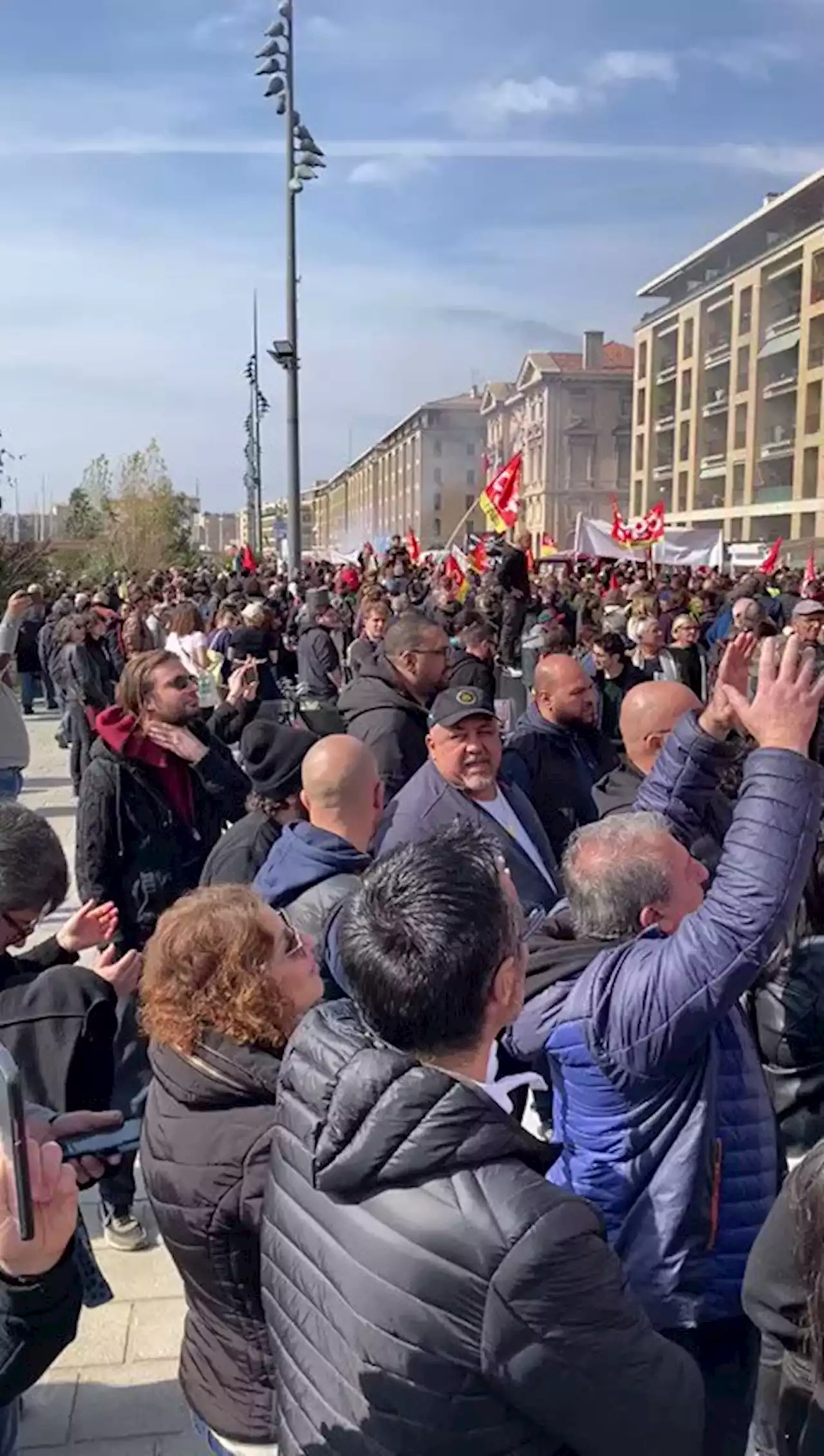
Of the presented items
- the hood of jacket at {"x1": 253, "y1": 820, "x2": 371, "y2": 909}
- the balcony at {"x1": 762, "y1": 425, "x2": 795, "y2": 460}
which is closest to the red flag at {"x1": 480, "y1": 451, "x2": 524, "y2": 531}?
the hood of jacket at {"x1": 253, "y1": 820, "x2": 371, "y2": 909}

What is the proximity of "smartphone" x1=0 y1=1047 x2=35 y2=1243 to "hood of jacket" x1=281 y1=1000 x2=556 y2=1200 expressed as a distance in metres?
0.40

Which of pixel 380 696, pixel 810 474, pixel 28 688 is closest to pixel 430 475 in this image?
pixel 810 474

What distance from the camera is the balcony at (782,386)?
55.0 m

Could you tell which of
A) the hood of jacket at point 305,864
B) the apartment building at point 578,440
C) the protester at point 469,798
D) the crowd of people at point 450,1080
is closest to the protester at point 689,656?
the crowd of people at point 450,1080

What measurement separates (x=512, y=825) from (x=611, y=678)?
3.68 metres

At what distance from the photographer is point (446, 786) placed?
3.97 meters

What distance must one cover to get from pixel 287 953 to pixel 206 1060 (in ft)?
0.89

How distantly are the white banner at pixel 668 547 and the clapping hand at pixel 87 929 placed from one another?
1776cm

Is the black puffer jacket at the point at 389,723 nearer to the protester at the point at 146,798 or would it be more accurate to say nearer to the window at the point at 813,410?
the protester at the point at 146,798

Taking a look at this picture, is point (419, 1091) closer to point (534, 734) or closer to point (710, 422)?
point (534, 734)

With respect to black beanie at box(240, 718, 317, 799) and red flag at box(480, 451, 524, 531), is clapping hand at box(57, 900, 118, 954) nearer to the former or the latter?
black beanie at box(240, 718, 317, 799)

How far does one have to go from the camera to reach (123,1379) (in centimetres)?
322

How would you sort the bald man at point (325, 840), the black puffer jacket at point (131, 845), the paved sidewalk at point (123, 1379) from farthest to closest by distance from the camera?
the black puffer jacket at point (131, 845)
the bald man at point (325, 840)
the paved sidewalk at point (123, 1379)

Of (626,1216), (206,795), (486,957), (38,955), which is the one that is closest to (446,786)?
(206,795)
